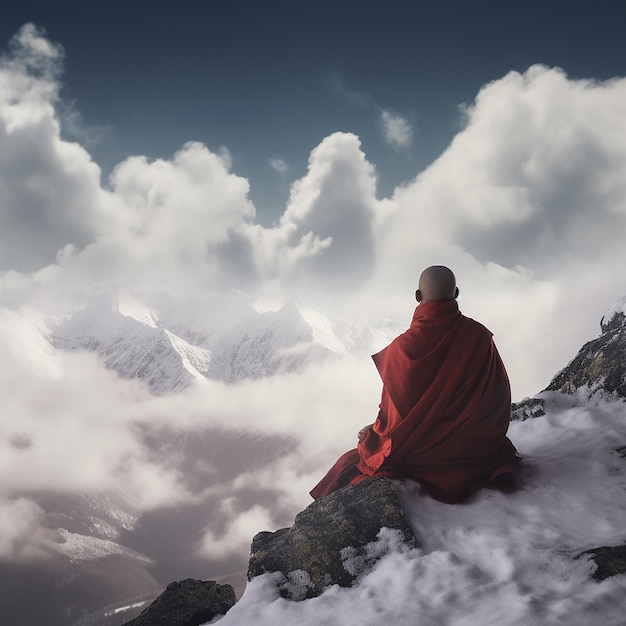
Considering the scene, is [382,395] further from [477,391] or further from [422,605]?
[422,605]

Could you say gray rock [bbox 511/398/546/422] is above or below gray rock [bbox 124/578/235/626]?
above

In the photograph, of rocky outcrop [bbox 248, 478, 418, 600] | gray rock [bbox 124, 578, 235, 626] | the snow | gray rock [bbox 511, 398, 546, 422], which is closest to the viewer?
the snow

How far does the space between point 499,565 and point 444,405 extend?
1636 mm

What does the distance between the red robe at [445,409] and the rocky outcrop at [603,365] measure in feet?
7.94

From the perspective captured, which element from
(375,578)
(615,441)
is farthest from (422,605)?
(615,441)

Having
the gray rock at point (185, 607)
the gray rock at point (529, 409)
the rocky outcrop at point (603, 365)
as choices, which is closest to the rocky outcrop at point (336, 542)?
the gray rock at point (185, 607)

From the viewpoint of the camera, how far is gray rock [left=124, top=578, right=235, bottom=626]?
4.36m

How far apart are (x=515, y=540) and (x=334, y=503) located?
1.74m

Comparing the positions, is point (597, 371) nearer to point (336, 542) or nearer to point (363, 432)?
point (363, 432)

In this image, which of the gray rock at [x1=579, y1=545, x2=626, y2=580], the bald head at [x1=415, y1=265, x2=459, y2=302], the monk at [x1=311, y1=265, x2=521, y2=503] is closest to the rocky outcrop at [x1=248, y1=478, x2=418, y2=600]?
the monk at [x1=311, y1=265, x2=521, y2=503]

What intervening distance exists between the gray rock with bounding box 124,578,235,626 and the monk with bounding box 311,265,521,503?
213 centimetres

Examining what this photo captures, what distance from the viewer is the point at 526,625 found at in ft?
8.18

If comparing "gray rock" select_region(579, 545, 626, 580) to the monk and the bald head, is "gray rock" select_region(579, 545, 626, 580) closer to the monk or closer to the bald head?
the monk

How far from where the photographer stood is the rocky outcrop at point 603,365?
6191mm
